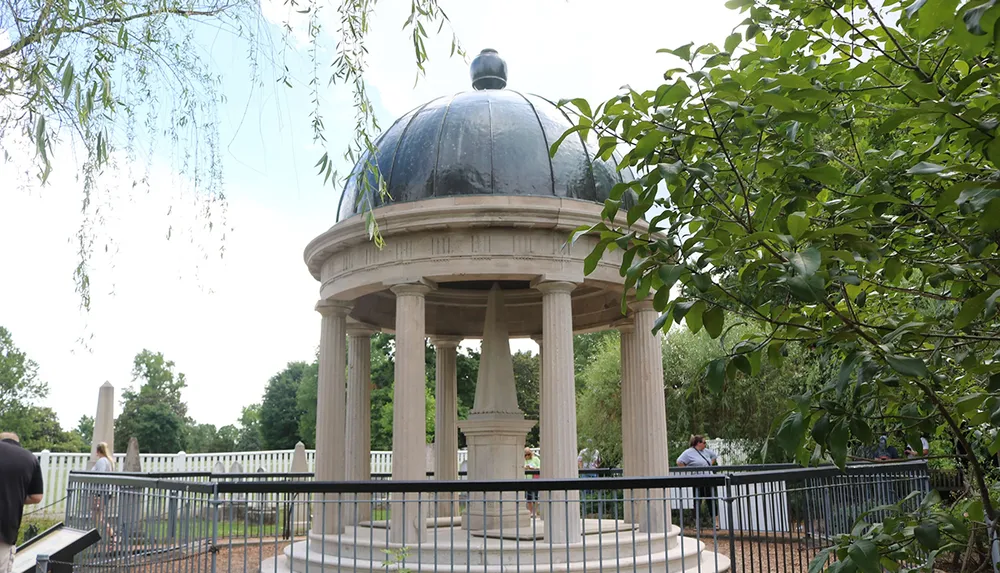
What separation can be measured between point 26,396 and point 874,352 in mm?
71632

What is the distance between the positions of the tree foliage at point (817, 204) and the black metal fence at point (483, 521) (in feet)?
11.6

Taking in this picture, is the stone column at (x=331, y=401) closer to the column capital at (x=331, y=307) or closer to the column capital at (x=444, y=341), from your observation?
the column capital at (x=331, y=307)

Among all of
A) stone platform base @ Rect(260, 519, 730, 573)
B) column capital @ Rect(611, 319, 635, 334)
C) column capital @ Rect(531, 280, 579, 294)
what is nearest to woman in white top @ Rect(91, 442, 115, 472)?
stone platform base @ Rect(260, 519, 730, 573)

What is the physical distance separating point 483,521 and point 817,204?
6.36 meters

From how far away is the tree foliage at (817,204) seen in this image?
252 centimetres

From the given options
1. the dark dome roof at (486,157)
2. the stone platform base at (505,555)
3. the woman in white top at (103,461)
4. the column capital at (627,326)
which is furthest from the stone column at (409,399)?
the woman in white top at (103,461)

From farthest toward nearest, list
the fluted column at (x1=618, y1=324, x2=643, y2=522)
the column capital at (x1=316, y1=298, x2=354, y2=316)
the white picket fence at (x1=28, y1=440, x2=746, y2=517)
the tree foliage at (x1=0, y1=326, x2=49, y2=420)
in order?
the tree foliage at (x1=0, y1=326, x2=49, y2=420) → the white picket fence at (x1=28, y1=440, x2=746, y2=517) → the fluted column at (x1=618, y1=324, x2=643, y2=522) → the column capital at (x1=316, y1=298, x2=354, y2=316)

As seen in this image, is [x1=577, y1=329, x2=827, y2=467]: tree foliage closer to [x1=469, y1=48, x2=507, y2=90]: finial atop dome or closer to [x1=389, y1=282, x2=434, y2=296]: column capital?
[x1=469, y1=48, x2=507, y2=90]: finial atop dome

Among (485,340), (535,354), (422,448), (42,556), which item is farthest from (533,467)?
(535,354)

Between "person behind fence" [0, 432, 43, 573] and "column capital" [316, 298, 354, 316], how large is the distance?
21.3ft

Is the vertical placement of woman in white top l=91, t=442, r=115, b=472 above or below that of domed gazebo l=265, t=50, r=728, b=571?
below

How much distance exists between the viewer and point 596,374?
28.9m

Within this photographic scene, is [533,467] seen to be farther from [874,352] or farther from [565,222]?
[874,352]

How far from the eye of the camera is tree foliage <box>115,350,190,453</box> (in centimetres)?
6575
